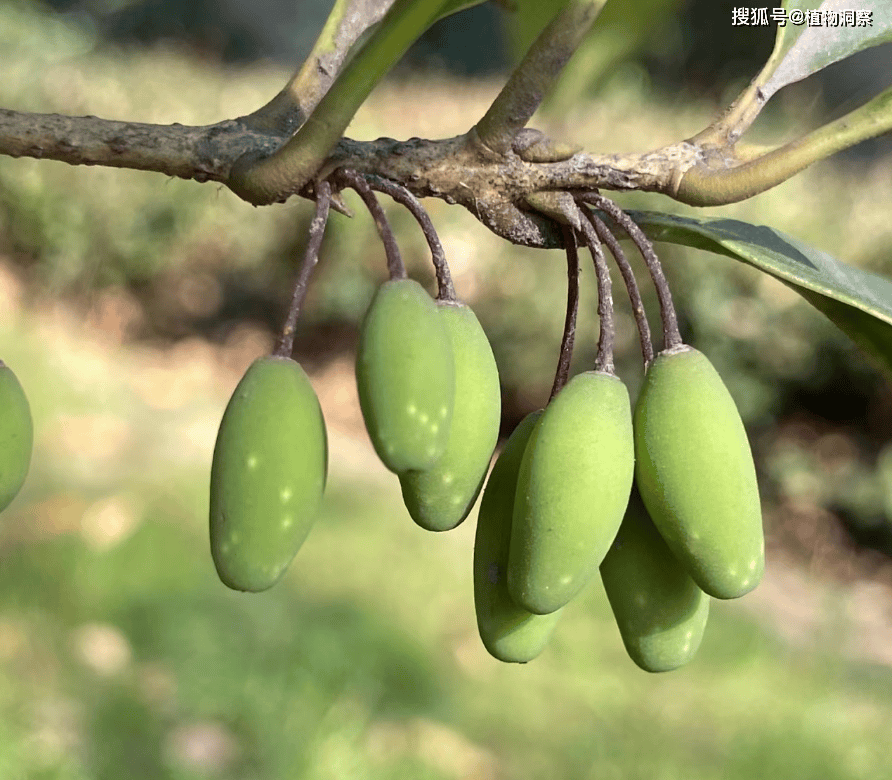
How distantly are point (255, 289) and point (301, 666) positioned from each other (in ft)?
7.05

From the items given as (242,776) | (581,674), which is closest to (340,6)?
(242,776)

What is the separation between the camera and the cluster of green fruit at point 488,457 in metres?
0.46

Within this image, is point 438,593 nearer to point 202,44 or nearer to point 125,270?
point 125,270

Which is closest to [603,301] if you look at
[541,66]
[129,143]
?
[541,66]

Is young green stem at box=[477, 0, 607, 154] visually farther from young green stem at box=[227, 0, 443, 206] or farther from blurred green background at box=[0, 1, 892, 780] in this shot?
blurred green background at box=[0, 1, 892, 780]

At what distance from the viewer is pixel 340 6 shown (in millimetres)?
613

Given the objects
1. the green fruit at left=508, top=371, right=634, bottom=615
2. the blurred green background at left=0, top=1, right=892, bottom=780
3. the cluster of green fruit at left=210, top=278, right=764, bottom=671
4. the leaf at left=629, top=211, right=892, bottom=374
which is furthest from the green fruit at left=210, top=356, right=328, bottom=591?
the blurred green background at left=0, top=1, right=892, bottom=780

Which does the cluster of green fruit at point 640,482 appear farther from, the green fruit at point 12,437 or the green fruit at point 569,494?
the green fruit at point 12,437

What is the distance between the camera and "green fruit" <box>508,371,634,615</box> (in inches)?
18.7

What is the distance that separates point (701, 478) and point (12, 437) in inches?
13.8

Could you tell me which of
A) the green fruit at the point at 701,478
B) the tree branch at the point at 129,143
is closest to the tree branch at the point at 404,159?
the tree branch at the point at 129,143

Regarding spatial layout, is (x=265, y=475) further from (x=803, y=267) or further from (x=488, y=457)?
(x=803, y=267)

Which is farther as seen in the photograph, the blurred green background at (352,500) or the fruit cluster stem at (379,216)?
the blurred green background at (352,500)

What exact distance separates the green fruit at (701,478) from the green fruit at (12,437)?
0.32 meters
